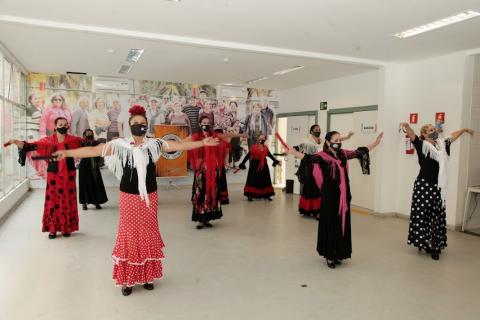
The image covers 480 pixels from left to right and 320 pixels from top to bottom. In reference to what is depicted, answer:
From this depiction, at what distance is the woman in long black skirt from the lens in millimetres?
7273

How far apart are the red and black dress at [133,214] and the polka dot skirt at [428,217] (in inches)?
132

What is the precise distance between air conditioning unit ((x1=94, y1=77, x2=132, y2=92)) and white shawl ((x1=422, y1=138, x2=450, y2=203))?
7641 mm

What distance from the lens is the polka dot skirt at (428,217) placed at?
15.6 ft

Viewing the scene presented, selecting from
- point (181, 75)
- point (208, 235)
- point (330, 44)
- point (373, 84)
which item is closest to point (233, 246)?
point (208, 235)

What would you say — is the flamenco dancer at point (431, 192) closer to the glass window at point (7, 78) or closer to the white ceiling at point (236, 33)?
the white ceiling at point (236, 33)

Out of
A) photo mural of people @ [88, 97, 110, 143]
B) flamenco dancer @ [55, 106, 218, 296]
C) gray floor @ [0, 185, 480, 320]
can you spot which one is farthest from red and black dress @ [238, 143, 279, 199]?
flamenco dancer @ [55, 106, 218, 296]

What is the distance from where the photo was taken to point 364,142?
7918 millimetres

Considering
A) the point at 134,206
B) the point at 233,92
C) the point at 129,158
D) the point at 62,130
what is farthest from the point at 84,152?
the point at 233,92

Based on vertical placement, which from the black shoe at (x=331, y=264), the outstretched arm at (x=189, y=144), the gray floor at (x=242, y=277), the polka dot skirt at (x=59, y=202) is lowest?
the gray floor at (x=242, y=277)

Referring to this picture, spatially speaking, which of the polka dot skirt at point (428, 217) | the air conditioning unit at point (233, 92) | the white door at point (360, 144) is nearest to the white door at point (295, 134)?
the white door at point (360, 144)

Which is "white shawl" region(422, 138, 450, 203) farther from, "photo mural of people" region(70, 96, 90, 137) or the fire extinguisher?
"photo mural of people" region(70, 96, 90, 137)

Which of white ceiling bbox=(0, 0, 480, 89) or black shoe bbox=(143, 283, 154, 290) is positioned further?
white ceiling bbox=(0, 0, 480, 89)

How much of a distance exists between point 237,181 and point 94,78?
4845mm

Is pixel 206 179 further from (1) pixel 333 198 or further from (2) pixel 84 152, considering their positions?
(2) pixel 84 152
